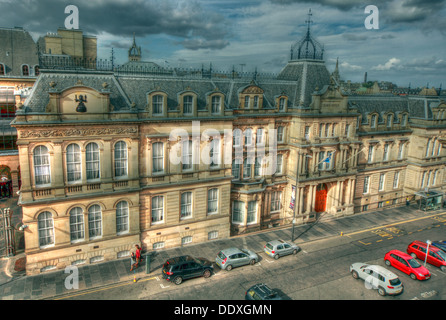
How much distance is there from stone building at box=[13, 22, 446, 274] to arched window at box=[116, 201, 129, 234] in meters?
0.12

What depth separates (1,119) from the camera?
58.6 meters

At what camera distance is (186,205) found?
133ft

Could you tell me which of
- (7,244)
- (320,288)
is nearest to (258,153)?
(320,288)

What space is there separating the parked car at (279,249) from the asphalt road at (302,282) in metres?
0.57

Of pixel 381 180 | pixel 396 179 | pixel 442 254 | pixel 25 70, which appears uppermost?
pixel 25 70

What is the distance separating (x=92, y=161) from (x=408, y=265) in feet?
113

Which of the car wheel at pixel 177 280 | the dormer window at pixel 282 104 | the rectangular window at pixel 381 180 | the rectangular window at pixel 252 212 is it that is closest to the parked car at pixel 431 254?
the rectangular window at pixel 381 180

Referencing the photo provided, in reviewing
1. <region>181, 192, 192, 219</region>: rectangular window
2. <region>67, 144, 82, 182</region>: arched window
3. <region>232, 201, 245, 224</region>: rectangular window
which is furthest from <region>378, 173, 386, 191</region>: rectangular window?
<region>67, 144, 82, 182</region>: arched window

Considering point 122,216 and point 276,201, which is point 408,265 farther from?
point 122,216

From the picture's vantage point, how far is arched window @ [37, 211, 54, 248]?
3284 cm

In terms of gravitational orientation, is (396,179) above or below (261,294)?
above

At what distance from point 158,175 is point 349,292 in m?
22.7

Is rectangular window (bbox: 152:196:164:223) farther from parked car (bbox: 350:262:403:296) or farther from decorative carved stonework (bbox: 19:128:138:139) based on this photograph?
parked car (bbox: 350:262:403:296)

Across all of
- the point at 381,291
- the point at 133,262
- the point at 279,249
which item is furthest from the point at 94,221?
the point at 381,291
